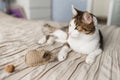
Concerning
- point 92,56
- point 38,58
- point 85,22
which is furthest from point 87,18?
point 38,58

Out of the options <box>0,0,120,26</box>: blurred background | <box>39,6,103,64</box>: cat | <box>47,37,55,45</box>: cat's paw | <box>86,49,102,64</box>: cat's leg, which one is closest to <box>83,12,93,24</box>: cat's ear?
<box>39,6,103,64</box>: cat

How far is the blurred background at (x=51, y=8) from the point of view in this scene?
2.84 meters

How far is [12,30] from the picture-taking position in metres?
1.52

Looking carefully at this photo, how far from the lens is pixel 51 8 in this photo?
3.36 m

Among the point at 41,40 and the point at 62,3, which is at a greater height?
the point at 62,3

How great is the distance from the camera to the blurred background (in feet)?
9.33

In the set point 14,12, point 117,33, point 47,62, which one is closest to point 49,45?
point 47,62

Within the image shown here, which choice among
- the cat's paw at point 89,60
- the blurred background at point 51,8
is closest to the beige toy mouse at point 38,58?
the cat's paw at point 89,60

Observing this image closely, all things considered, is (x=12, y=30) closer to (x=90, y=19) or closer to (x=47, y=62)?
(x=47, y=62)

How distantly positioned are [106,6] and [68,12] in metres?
1.11

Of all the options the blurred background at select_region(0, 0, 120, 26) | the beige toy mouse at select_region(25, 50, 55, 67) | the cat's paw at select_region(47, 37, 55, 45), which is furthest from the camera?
the blurred background at select_region(0, 0, 120, 26)

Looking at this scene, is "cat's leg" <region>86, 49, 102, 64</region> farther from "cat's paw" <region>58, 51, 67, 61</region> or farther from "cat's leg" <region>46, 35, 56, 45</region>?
"cat's leg" <region>46, 35, 56, 45</region>

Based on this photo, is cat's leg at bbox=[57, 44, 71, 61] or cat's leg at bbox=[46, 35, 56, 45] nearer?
cat's leg at bbox=[57, 44, 71, 61]

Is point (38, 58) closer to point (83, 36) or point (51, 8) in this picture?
point (83, 36)
